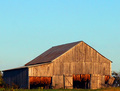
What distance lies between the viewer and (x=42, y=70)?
43812 millimetres

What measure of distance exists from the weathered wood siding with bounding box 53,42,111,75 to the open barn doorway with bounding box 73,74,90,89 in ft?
1.95

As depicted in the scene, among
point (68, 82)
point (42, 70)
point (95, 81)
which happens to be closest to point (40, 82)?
point (42, 70)

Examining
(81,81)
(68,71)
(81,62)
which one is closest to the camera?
(68,71)

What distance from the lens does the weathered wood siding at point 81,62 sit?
45625 mm

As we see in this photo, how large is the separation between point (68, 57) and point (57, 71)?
2.59 metres

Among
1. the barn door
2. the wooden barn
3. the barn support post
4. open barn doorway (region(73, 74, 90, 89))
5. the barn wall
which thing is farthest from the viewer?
the barn support post

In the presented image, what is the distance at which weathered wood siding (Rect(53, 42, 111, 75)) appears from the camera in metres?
45.6

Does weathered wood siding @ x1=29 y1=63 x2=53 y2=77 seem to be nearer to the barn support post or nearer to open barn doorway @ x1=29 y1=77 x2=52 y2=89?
open barn doorway @ x1=29 y1=77 x2=52 y2=89

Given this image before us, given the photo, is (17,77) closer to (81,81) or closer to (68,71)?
(68,71)

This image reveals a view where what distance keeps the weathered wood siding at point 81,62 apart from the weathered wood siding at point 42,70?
686 millimetres

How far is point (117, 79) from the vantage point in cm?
5041

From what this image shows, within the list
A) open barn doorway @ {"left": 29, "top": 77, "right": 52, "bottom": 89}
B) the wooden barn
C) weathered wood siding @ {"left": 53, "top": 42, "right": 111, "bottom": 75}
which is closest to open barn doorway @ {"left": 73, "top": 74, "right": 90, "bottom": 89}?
the wooden barn

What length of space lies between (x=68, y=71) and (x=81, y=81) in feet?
9.89

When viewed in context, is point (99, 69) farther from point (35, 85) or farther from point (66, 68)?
point (35, 85)
